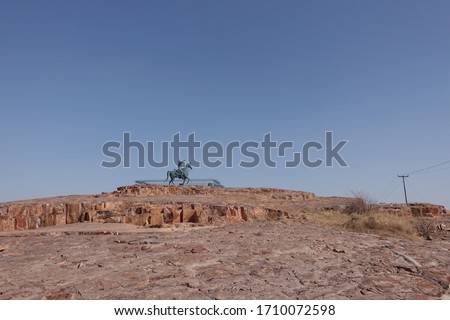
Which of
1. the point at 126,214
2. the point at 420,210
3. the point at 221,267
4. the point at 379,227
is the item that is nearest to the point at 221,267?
the point at 221,267

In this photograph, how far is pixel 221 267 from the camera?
5191mm

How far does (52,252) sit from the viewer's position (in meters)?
6.39

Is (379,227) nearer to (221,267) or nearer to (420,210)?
(221,267)

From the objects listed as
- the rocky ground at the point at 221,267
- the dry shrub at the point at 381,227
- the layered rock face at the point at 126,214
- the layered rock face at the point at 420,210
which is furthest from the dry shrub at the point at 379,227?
the layered rock face at the point at 420,210

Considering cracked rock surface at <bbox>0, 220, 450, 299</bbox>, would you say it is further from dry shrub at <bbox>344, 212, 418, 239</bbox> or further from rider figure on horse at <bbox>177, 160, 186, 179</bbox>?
rider figure on horse at <bbox>177, 160, 186, 179</bbox>

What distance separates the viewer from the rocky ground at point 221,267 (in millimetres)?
4266

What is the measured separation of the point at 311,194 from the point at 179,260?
2133cm

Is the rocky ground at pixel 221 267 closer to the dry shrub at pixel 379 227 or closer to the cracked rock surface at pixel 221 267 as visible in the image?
the cracked rock surface at pixel 221 267

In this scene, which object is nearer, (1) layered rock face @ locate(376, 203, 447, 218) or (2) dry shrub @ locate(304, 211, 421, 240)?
(2) dry shrub @ locate(304, 211, 421, 240)

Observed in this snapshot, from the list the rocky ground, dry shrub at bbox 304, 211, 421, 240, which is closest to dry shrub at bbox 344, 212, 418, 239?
dry shrub at bbox 304, 211, 421, 240

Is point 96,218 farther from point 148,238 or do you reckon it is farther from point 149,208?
point 148,238

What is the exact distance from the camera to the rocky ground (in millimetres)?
4266
